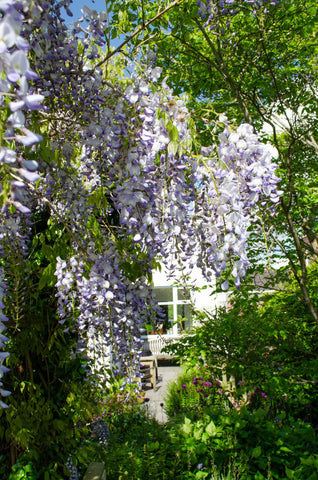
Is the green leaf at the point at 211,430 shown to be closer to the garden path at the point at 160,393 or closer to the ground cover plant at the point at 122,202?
the ground cover plant at the point at 122,202

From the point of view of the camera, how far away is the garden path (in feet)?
20.7

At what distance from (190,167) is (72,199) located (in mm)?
887

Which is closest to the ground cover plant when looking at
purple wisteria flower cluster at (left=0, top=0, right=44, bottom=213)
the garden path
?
purple wisteria flower cluster at (left=0, top=0, right=44, bottom=213)

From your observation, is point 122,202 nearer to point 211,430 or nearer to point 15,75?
point 15,75

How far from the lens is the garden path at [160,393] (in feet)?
20.7

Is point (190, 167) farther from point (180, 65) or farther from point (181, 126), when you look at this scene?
point (180, 65)

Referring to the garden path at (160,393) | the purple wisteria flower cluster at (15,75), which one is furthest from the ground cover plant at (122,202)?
the garden path at (160,393)

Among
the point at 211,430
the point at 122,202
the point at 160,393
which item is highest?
the point at 122,202

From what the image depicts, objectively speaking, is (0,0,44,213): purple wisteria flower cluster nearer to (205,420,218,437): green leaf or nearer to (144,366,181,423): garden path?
(205,420,218,437): green leaf


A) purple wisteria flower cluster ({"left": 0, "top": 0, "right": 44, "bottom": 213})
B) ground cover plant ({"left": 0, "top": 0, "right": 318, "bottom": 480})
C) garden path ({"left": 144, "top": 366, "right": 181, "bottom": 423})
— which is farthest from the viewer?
garden path ({"left": 144, "top": 366, "right": 181, "bottom": 423})

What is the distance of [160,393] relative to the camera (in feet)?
27.3

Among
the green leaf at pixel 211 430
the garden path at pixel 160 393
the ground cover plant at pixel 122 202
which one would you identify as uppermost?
the ground cover plant at pixel 122 202

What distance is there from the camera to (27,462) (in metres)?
3.23

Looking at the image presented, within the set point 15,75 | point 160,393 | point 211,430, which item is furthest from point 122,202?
point 160,393
